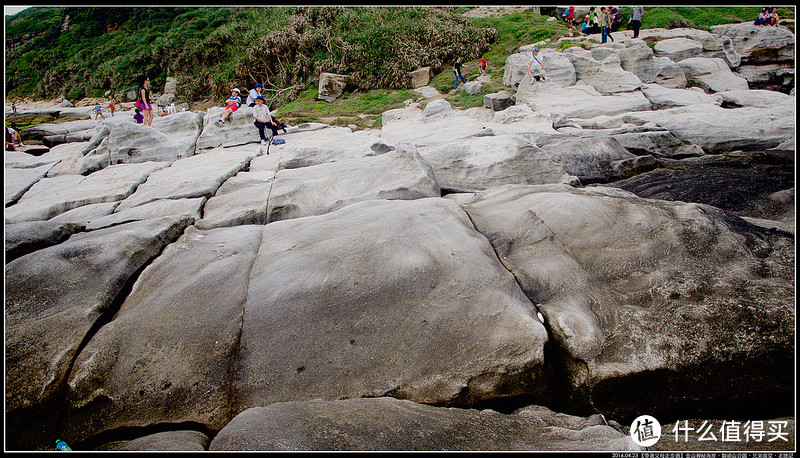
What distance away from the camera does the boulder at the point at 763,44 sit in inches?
721

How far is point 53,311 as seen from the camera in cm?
342

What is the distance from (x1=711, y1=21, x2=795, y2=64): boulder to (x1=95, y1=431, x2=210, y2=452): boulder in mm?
25623

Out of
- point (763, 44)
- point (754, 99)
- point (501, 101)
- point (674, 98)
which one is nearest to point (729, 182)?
point (674, 98)

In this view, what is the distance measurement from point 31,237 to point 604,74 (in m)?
16.7

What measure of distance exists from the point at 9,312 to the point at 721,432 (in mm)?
5812

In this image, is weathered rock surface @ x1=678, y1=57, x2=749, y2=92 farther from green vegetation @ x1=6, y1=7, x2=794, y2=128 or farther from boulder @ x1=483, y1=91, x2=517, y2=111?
boulder @ x1=483, y1=91, x2=517, y2=111

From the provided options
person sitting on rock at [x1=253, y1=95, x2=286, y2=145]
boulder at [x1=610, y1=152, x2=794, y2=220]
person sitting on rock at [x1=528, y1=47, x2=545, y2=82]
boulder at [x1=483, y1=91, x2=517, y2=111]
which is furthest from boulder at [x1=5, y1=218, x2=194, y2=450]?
person sitting on rock at [x1=528, y1=47, x2=545, y2=82]

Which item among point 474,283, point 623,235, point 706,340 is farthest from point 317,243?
point 706,340

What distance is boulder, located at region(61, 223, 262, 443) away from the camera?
297 centimetres

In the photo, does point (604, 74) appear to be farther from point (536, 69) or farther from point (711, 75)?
point (711, 75)

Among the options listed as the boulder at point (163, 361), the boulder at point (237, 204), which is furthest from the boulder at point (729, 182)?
the boulder at point (163, 361)

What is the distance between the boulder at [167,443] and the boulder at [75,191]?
5685 mm

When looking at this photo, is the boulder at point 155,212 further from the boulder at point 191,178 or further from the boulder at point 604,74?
the boulder at point 604,74
